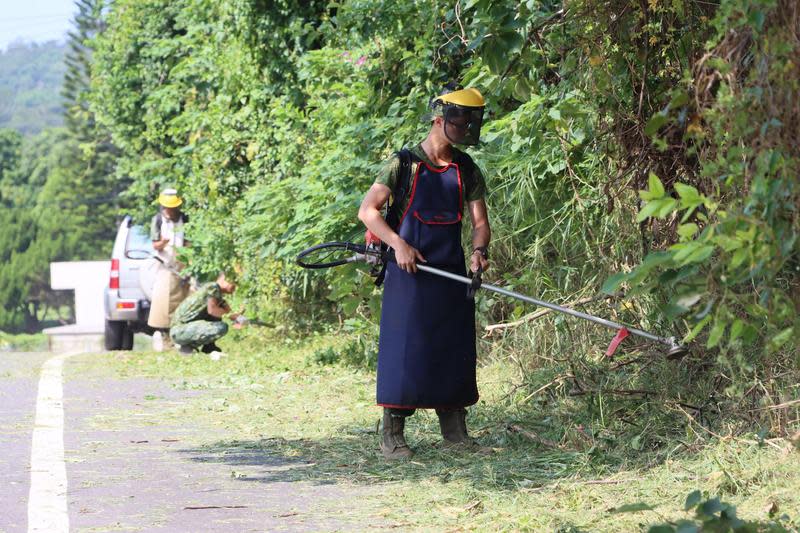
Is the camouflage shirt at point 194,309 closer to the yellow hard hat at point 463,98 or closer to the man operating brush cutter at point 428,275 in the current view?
the man operating brush cutter at point 428,275

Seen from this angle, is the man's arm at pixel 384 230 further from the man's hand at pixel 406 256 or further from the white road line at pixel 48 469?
the white road line at pixel 48 469

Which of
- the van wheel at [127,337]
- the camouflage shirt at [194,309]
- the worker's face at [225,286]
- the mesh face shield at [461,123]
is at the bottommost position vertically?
the van wheel at [127,337]

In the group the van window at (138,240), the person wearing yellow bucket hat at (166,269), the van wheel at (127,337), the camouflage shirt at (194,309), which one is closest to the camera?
the camouflage shirt at (194,309)

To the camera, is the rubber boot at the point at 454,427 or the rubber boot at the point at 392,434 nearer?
A: the rubber boot at the point at 392,434

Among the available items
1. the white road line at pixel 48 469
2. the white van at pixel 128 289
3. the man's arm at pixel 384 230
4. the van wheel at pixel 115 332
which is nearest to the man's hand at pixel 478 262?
the man's arm at pixel 384 230

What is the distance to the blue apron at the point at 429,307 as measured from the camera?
694 centimetres

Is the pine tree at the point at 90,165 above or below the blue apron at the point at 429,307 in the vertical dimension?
above

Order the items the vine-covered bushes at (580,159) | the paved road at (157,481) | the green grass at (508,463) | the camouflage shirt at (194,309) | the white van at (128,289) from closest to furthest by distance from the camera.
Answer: the vine-covered bushes at (580,159), the green grass at (508,463), the paved road at (157,481), the camouflage shirt at (194,309), the white van at (128,289)

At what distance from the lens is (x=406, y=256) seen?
22.3 ft

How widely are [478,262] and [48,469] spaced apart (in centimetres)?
237

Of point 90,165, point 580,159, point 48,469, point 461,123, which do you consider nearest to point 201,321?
point 580,159

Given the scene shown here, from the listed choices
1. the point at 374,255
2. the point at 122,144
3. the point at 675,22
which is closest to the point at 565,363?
the point at 374,255

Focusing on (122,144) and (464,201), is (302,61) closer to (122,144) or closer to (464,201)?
(464,201)

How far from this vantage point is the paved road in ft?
17.9
